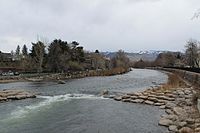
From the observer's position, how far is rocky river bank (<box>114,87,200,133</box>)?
16.8 meters

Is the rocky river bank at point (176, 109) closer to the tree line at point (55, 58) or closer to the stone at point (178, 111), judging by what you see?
the stone at point (178, 111)

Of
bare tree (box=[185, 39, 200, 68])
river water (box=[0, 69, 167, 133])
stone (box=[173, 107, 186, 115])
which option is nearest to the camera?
river water (box=[0, 69, 167, 133])

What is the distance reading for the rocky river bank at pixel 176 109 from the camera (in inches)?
663

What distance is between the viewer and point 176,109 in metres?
21.6

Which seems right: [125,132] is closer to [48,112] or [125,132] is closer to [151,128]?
[151,128]

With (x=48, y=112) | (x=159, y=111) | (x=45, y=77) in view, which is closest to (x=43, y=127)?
(x=48, y=112)

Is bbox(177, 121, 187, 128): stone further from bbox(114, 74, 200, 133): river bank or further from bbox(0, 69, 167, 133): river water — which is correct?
bbox(0, 69, 167, 133): river water

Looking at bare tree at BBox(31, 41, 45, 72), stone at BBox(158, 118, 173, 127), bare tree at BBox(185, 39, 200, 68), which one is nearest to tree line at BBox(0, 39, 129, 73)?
bare tree at BBox(31, 41, 45, 72)

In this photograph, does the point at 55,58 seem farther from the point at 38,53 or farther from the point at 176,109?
the point at 176,109

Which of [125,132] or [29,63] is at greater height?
[29,63]

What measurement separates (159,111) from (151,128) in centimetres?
544

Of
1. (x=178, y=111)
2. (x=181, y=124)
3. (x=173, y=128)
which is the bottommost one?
(x=173, y=128)

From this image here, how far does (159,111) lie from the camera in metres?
22.4

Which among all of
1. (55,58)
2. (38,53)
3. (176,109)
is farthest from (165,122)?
(38,53)
